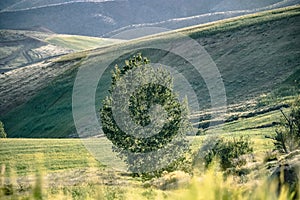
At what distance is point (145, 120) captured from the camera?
34.9 meters

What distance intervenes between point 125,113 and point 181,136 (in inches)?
219

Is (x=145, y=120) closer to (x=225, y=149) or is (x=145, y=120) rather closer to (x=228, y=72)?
(x=225, y=149)

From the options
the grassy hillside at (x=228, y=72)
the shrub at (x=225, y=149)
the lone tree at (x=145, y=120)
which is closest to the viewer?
the shrub at (x=225, y=149)

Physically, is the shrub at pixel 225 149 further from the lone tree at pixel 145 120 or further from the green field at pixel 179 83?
the lone tree at pixel 145 120

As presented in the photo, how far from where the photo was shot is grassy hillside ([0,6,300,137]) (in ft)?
310

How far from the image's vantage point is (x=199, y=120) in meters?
81.4

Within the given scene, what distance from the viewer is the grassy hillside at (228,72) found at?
94625mm

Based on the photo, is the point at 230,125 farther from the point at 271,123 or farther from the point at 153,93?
the point at 153,93

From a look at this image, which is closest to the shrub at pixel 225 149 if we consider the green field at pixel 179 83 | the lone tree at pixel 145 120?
the green field at pixel 179 83

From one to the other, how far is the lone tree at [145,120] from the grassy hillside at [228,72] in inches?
1904

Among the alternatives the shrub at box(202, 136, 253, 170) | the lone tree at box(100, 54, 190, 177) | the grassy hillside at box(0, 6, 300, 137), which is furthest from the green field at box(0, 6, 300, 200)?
the lone tree at box(100, 54, 190, 177)

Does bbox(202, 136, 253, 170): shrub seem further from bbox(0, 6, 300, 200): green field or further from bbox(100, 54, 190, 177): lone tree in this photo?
bbox(100, 54, 190, 177): lone tree

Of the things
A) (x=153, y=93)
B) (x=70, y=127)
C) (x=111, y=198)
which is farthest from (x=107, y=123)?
(x=70, y=127)

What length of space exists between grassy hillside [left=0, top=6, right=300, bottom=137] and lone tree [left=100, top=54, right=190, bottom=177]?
48.4 meters
